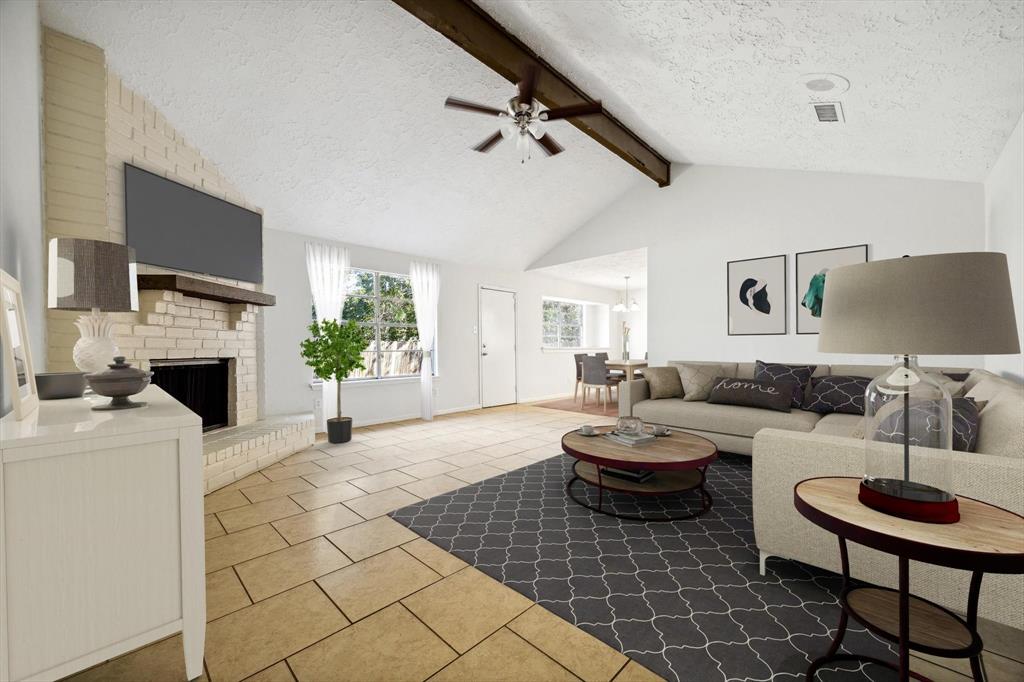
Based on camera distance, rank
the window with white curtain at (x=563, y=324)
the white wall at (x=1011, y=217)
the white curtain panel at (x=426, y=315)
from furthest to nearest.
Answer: the window with white curtain at (x=563, y=324)
the white curtain panel at (x=426, y=315)
the white wall at (x=1011, y=217)

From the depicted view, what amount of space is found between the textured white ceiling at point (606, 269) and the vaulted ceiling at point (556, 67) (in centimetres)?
177

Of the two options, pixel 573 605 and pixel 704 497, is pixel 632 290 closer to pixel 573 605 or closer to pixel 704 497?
pixel 704 497

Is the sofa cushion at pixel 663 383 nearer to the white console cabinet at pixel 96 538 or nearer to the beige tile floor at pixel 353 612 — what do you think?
the beige tile floor at pixel 353 612

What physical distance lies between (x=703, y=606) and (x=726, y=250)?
4237mm

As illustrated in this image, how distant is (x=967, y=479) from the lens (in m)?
1.43

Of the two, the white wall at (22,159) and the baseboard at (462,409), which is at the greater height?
the white wall at (22,159)

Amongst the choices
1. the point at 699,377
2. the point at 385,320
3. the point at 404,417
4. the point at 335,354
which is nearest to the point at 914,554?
the point at 699,377

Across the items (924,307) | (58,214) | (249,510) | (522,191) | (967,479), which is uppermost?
(522,191)

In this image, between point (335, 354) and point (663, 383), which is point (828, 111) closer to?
point (663, 383)

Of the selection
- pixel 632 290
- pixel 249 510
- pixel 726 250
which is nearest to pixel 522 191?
pixel 726 250

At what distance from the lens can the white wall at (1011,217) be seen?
2410 mm

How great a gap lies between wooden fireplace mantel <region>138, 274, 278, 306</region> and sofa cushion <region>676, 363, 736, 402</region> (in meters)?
4.17

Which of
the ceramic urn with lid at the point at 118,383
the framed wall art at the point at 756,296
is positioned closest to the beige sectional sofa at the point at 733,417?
the framed wall art at the point at 756,296

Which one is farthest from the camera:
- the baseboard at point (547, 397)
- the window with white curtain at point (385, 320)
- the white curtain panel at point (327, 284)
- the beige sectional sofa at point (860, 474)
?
the baseboard at point (547, 397)
